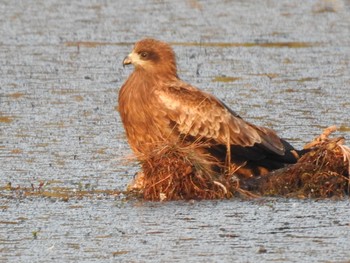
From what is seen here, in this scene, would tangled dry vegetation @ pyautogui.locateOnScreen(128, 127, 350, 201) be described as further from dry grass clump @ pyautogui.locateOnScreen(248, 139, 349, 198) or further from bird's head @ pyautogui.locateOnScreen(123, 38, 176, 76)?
bird's head @ pyautogui.locateOnScreen(123, 38, 176, 76)

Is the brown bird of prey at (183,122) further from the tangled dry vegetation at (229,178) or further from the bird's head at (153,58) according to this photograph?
the tangled dry vegetation at (229,178)

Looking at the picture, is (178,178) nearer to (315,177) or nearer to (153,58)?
(315,177)

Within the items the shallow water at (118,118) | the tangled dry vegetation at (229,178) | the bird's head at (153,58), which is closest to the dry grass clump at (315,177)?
the tangled dry vegetation at (229,178)

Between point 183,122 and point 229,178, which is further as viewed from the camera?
point 183,122

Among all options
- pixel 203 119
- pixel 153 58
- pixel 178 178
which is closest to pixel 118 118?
pixel 153 58

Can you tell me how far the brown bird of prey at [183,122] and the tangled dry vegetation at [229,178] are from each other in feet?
0.88

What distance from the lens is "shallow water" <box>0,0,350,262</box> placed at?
1000 cm

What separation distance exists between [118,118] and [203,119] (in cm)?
326

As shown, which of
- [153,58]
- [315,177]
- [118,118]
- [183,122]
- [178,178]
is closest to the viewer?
[178,178]

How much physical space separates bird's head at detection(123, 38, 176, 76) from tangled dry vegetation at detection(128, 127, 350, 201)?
91 cm

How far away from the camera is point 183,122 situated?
1212 cm

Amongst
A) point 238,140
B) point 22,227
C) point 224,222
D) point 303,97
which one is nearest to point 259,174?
point 238,140

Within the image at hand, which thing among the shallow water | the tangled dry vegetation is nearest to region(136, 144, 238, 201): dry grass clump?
the tangled dry vegetation

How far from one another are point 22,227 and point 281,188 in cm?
249
